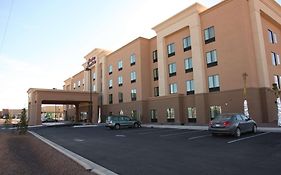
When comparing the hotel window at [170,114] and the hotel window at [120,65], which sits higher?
the hotel window at [120,65]

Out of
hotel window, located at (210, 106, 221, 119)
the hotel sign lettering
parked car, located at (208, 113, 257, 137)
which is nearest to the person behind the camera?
parked car, located at (208, 113, 257, 137)

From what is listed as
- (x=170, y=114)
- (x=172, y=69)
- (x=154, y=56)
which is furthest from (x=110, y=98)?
(x=170, y=114)

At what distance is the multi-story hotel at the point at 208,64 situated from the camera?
24531mm

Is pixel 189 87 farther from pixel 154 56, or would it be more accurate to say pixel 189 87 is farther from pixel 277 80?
pixel 277 80

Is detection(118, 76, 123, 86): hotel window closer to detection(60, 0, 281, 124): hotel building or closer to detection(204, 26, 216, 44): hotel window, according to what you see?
detection(60, 0, 281, 124): hotel building

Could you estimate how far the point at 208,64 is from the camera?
28.3m

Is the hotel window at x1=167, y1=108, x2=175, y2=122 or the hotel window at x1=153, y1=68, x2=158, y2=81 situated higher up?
the hotel window at x1=153, y1=68, x2=158, y2=81

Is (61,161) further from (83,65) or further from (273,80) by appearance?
(83,65)

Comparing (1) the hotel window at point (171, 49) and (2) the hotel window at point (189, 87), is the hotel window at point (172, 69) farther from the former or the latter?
(2) the hotel window at point (189, 87)

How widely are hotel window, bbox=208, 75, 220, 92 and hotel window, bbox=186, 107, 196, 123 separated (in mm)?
3563

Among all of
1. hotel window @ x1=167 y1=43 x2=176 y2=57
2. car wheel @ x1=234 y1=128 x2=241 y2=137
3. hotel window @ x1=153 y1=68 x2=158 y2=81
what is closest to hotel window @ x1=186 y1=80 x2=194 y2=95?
hotel window @ x1=167 y1=43 x2=176 y2=57

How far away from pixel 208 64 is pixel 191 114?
6.78 meters

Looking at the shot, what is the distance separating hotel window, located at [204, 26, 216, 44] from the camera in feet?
91.5

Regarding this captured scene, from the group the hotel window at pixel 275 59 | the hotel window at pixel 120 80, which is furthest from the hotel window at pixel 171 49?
the hotel window at pixel 120 80
